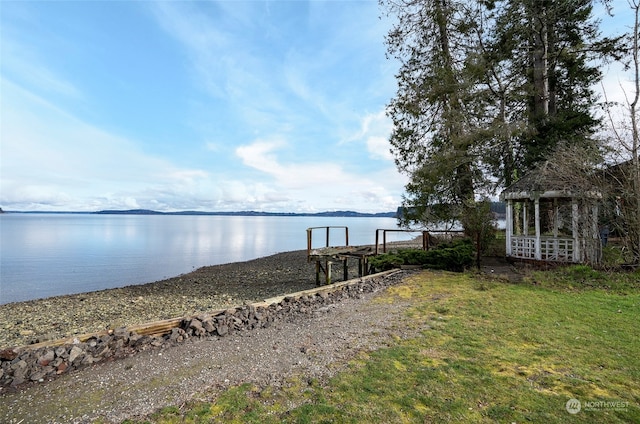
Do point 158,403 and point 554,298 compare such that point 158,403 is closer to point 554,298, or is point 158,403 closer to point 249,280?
point 554,298

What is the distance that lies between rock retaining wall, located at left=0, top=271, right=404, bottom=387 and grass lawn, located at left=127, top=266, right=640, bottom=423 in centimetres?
191

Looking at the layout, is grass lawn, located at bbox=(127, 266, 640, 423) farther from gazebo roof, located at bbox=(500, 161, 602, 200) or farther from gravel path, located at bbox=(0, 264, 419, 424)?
gazebo roof, located at bbox=(500, 161, 602, 200)

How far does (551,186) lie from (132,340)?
11.5 metres

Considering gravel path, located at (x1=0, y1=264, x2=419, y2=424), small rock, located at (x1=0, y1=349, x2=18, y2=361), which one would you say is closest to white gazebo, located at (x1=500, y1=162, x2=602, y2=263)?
gravel path, located at (x1=0, y1=264, x2=419, y2=424)

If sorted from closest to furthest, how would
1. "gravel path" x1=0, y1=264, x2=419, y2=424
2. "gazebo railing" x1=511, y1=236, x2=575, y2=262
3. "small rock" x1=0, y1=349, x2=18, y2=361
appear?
1. "gravel path" x1=0, y1=264, x2=419, y2=424
2. "small rock" x1=0, y1=349, x2=18, y2=361
3. "gazebo railing" x1=511, y1=236, x2=575, y2=262

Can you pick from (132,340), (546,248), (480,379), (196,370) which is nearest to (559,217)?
(546,248)

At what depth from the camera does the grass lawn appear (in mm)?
3002

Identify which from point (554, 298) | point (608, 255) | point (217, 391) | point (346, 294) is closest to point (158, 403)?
point (217, 391)

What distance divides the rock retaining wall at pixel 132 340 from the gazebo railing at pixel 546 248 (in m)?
7.87

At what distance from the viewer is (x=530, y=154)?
14375mm

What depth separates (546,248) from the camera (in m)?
11.0

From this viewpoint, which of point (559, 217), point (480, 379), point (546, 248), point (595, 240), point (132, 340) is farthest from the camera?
point (559, 217)

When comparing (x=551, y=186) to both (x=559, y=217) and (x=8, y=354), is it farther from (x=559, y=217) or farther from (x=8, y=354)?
(x=8, y=354)

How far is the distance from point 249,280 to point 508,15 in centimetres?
1728
